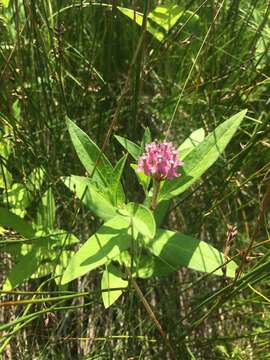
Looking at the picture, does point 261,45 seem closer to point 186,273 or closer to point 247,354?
point 186,273

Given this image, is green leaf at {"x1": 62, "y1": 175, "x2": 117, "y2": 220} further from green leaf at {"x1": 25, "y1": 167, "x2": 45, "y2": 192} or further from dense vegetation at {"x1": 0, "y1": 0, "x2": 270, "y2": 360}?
green leaf at {"x1": 25, "y1": 167, "x2": 45, "y2": 192}

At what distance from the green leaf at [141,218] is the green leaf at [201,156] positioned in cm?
12

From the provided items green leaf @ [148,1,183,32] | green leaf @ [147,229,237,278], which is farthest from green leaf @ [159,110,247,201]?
green leaf @ [148,1,183,32]

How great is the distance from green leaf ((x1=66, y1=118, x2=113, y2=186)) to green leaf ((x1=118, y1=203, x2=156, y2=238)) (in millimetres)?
106

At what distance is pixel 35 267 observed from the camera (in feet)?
4.19

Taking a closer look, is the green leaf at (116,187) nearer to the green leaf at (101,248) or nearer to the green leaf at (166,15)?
the green leaf at (101,248)

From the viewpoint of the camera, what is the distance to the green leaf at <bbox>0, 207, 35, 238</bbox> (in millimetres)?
1295

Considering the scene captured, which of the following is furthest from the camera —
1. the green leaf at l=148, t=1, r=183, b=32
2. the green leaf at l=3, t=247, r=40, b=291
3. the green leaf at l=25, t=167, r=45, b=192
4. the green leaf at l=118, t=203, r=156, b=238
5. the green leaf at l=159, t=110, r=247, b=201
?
the green leaf at l=148, t=1, r=183, b=32

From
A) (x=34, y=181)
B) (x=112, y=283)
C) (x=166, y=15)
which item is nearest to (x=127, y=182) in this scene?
(x=34, y=181)

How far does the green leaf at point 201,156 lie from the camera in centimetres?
110

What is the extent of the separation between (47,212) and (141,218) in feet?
1.39

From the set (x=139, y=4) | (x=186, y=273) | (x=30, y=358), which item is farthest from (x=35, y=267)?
(x=139, y=4)

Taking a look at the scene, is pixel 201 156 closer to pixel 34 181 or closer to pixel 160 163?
pixel 160 163

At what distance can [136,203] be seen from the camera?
105cm
